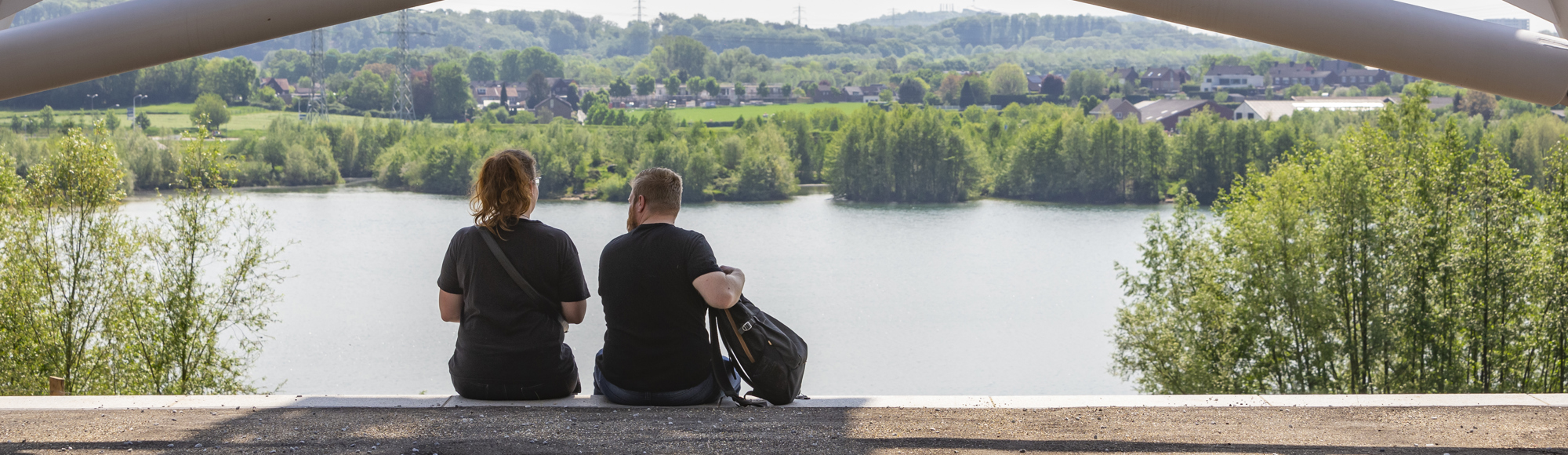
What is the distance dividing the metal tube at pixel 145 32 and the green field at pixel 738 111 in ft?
221

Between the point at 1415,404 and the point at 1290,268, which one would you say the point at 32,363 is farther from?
the point at 1290,268

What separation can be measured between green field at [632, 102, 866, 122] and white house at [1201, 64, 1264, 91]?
2785cm

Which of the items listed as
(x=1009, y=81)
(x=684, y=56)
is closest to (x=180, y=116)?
(x=684, y=56)

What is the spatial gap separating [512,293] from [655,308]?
409 millimetres

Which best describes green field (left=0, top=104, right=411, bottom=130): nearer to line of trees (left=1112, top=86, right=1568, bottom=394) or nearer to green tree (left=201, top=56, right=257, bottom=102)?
green tree (left=201, top=56, right=257, bottom=102)

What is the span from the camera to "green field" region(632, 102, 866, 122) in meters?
74.6

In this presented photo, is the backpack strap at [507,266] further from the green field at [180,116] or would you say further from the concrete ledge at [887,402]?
the green field at [180,116]

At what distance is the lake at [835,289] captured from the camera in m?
22.2

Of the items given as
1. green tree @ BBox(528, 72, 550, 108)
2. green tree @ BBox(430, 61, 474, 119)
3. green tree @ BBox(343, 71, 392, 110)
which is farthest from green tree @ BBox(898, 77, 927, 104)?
green tree @ BBox(343, 71, 392, 110)

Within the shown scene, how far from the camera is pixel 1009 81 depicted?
84500 millimetres

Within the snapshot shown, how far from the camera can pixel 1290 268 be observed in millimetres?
16781

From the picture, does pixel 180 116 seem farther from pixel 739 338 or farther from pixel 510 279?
pixel 739 338

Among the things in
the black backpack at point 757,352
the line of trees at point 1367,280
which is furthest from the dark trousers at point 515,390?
the line of trees at point 1367,280

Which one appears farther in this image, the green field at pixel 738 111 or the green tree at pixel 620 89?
the green tree at pixel 620 89
